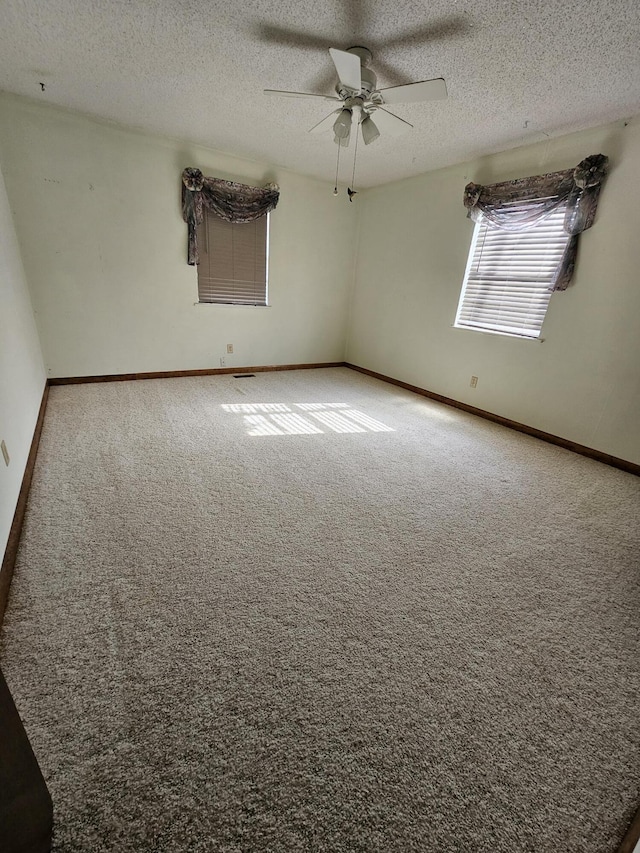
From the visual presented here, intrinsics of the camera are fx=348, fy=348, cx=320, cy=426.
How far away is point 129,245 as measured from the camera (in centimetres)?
359

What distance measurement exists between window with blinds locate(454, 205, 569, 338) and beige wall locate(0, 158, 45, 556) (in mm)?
3876

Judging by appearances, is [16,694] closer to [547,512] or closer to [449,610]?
[449,610]

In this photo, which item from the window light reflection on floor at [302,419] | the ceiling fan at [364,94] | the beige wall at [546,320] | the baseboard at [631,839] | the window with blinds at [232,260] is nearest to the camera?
the baseboard at [631,839]

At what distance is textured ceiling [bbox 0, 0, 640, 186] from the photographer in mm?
1729

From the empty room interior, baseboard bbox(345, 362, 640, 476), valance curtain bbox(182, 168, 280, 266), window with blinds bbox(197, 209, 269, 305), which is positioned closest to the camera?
the empty room interior

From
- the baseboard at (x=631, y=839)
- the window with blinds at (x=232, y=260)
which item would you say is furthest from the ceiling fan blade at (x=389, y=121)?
the baseboard at (x=631, y=839)

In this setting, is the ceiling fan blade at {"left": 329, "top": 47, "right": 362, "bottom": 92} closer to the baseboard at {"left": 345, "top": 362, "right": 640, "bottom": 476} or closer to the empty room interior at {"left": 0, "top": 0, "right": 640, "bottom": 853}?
the empty room interior at {"left": 0, "top": 0, "right": 640, "bottom": 853}

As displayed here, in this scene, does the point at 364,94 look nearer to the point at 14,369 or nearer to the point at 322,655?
the point at 14,369

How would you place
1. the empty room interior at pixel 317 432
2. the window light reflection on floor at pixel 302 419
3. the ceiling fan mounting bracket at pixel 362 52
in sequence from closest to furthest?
the empty room interior at pixel 317 432 → the ceiling fan mounting bracket at pixel 362 52 → the window light reflection on floor at pixel 302 419

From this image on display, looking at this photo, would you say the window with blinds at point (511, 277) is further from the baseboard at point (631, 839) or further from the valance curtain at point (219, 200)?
the baseboard at point (631, 839)

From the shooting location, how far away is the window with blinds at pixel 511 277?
9.91ft

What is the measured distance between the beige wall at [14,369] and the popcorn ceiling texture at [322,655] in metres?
0.19

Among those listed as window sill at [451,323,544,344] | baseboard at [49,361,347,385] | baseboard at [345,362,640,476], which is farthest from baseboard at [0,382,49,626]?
window sill at [451,323,544,344]

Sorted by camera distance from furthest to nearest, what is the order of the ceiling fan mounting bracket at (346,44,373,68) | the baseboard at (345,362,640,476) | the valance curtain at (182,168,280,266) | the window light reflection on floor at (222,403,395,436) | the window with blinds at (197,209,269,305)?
the window with blinds at (197,209,269,305) < the valance curtain at (182,168,280,266) < the window light reflection on floor at (222,403,395,436) < the baseboard at (345,362,640,476) < the ceiling fan mounting bracket at (346,44,373,68)
